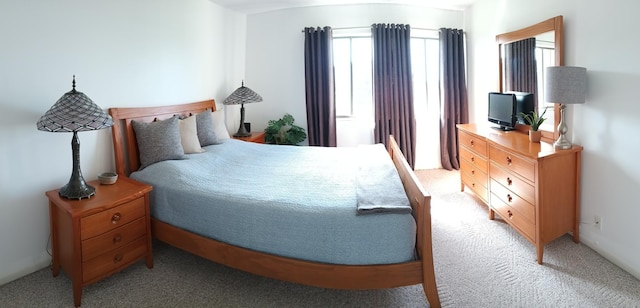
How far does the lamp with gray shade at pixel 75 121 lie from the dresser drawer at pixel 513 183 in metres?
2.87

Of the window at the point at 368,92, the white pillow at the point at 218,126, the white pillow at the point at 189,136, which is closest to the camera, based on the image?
the white pillow at the point at 189,136

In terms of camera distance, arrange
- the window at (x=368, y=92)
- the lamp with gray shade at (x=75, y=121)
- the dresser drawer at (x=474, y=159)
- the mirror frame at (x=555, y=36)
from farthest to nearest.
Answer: the window at (x=368, y=92) → the dresser drawer at (x=474, y=159) → the mirror frame at (x=555, y=36) → the lamp with gray shade at (x=75, y=121)

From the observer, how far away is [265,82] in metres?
4.76

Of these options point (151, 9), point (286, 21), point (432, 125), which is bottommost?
point (432, 125)

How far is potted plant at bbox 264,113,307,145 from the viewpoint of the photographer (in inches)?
176

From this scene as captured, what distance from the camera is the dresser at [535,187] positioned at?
2395 millimetres

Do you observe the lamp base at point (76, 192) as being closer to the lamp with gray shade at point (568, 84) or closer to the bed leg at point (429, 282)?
the bed leg at point (429, 282)

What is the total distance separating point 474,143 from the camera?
11.3 ft

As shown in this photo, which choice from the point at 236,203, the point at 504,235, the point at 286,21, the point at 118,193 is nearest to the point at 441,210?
the point at 504,235

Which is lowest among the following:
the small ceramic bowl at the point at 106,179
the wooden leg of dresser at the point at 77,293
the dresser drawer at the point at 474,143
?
the wooden leg of dresser at the point at 77,293

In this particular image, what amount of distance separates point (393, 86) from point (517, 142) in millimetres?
1997

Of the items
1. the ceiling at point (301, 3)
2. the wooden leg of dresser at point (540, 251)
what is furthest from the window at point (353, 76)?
the wooden leg of dresser at point (540, 251)

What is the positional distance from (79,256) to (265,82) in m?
3.26

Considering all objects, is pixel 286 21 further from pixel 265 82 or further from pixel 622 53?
pixel 622 53
